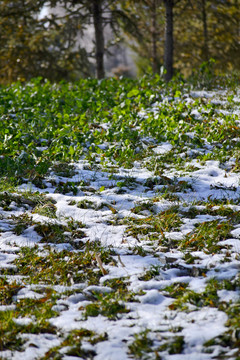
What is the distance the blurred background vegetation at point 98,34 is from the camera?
37.3 feet

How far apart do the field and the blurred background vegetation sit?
3.25m

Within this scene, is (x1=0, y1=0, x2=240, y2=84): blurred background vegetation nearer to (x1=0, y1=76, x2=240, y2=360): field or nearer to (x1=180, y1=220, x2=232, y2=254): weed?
(x1=0, y1=76, x2=240, y2=360): field

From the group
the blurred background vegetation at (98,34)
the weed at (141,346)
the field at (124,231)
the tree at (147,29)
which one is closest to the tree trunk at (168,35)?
the blurred background vegetation at (98,34)

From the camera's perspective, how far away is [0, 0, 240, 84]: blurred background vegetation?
447 inches

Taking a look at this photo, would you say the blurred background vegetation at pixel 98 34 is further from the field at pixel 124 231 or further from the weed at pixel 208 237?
the weed at pixel 208 237

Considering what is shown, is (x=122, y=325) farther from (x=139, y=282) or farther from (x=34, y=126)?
(x=34, y=126)

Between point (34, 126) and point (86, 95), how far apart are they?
6.37 feet

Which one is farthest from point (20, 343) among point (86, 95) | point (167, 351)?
point (86, 95)

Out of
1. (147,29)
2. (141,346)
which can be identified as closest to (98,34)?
(147,29)

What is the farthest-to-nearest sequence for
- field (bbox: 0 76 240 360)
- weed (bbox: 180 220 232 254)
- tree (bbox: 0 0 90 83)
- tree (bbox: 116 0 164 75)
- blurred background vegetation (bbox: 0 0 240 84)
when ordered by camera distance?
tree (bbox: 116 0 164 75) < tree (bbox: 0 0 90 83) < blurred background vegetation (bbox: 0 0 240 84) < weed (bbox: 180 220 232 254) < field (bbox: 0 76 240 360)

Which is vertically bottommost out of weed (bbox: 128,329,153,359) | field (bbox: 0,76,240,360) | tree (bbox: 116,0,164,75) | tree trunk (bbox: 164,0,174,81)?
weed (bbox: 128,329,153,359)

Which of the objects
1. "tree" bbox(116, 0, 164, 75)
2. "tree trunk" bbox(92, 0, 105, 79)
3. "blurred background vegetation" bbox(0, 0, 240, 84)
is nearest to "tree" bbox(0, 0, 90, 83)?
"blurred background vegetation" bbox(0, 0, 240, 84)

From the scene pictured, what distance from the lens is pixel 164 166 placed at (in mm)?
5633

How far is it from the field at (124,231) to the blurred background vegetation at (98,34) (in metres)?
3.25
